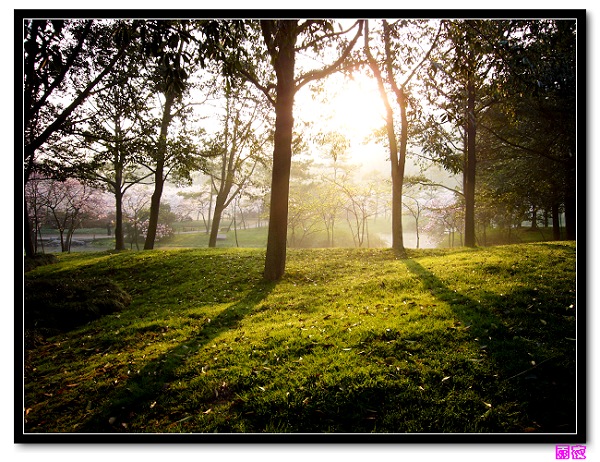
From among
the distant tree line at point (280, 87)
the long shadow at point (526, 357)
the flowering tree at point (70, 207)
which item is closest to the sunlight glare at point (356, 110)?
the distant tree line at point (280, 87)

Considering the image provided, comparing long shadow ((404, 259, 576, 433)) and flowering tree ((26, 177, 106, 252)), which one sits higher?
flowering tree ((26, 177, 106, 252))

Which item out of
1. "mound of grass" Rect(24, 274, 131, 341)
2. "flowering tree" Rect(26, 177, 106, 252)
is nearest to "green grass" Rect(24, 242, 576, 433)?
"mound of grass" Rect(24, 274, 131, 341)

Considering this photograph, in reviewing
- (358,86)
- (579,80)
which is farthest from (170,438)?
(358,86)

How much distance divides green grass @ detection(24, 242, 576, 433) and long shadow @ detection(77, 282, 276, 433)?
2cm

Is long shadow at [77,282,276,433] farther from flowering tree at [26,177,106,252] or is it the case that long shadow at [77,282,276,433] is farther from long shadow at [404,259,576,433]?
flowering tree at [26,177,106,252]

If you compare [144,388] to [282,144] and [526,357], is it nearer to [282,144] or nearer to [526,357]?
[526,357]

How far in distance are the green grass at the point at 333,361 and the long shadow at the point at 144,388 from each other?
0.02 meters

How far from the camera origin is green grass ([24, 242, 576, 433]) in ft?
8.93

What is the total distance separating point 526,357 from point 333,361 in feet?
7.04

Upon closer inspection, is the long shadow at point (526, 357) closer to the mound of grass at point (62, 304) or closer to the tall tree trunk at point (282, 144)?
the tall tree trunk at point (282, 144)

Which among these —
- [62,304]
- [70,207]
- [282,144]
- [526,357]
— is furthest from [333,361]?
[70,207]

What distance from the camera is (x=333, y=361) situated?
3.47 meters

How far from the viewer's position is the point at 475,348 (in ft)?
11.6

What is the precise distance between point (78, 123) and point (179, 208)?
102ft
